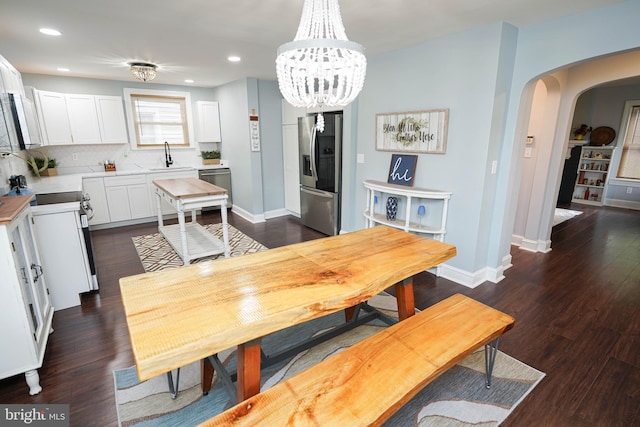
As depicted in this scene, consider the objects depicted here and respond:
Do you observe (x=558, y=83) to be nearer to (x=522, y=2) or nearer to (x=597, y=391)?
(x=522, y=2)

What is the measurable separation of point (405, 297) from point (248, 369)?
111 centimetres

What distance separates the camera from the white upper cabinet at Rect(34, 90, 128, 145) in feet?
14.5

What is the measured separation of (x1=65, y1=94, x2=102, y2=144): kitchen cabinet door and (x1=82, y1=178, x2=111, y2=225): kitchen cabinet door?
682mm

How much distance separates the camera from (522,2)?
214cm

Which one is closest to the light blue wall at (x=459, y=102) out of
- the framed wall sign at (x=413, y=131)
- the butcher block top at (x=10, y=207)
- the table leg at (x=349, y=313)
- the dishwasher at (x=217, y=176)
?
the framed wall sign at (x=413, y=131)

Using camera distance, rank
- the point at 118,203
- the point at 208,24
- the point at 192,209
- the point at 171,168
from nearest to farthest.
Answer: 1. the point at 208,24
2. the point at 192,209
3. the point at 118,203
4. the point at 171,168

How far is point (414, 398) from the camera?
1776mm

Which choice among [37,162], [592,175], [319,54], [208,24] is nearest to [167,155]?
A: [37,162]

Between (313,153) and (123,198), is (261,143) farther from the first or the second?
(123,198)

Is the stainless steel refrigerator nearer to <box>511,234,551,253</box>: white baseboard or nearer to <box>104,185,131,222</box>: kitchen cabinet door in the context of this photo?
<box>511,234,551,253</box>: white baseboard

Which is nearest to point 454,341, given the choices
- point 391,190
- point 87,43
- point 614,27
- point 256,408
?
point 256,408

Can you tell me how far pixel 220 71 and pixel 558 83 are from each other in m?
4.26

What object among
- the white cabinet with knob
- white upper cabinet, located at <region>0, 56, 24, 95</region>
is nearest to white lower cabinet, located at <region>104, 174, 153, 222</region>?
white upper cabinet, located at <region>0, 56, 24, 95</region>

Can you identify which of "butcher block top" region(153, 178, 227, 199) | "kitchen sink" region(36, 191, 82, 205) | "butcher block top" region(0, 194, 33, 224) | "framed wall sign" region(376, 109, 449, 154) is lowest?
"butcher block top" region(153, 178, 227, 199)
